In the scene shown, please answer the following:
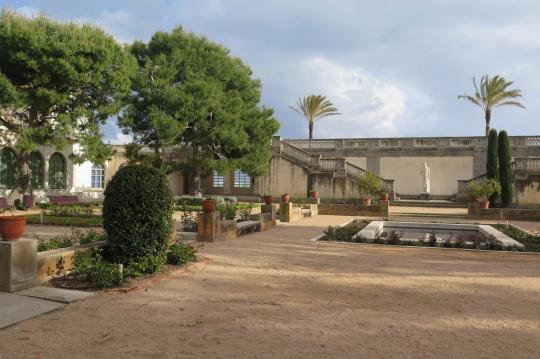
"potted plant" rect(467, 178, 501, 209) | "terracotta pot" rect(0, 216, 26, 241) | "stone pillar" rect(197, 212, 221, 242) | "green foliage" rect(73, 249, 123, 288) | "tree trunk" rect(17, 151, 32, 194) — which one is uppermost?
"tree trunk" rect(17, 151, 32, 194)

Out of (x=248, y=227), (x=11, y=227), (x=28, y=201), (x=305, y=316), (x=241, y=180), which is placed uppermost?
(x=241, y=180)

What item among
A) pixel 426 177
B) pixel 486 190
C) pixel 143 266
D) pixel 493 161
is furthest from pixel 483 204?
pixel 143 266

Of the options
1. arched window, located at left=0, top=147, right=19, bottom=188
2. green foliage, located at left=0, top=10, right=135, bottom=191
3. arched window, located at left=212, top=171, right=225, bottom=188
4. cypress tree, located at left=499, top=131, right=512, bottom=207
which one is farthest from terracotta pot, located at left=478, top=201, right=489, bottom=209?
arched window, located at left=0, top=147, right=19, bottom=188

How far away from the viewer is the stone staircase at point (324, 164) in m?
27.4

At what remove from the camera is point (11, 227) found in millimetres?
5328

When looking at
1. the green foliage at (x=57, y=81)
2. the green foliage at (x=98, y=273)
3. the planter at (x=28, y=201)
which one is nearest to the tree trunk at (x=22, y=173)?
the green foliage at (x=57, y=81)

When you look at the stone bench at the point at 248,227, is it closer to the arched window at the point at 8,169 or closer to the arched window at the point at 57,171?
the arched window at the point at 8,169

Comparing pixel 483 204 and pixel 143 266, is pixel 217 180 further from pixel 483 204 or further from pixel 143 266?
pixel 143 266

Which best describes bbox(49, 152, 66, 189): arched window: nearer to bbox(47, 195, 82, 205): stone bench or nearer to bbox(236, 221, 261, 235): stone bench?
bbox(47, 195, 82, 205): stone bench

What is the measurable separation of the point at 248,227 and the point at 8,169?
59.2 feet

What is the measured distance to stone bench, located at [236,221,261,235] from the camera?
39.9 feet

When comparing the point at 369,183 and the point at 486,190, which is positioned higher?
the point at 369,183

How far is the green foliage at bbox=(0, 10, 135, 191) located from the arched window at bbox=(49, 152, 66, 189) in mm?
3729

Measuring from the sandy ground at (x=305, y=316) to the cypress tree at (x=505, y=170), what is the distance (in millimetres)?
15393
